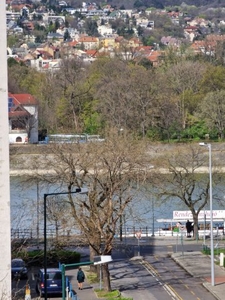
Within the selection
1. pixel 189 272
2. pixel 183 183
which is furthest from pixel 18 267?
pixel 183 183

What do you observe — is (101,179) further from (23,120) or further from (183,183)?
(23,120)

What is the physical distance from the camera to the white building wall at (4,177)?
65.9ft

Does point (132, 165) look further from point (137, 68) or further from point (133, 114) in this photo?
point (137, 68)

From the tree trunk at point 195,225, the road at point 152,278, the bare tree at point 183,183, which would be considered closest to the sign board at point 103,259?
the road at point 152,278

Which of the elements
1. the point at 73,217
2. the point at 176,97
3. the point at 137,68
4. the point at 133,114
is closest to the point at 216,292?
the point at 73,217

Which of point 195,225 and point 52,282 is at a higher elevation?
point 52,282

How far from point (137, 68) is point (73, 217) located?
7303cm

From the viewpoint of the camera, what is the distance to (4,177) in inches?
800

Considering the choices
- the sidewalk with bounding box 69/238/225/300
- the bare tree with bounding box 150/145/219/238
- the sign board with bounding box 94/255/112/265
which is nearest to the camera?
the sign board with bounding box 94/255/112/265

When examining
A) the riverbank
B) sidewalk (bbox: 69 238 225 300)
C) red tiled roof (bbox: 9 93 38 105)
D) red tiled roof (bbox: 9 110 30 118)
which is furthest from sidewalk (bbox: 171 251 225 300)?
red tiled roof (bbox: 9 93 38 105)

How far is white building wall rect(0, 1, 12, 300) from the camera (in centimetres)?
2009

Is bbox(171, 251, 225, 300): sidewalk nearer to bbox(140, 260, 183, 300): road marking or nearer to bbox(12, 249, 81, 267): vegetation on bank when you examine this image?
bbox(140, 260, 183, 300): road marking

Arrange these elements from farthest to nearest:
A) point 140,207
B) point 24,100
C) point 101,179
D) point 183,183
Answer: point 24,100 < point 140,207 < point 183,183 < point 101,179

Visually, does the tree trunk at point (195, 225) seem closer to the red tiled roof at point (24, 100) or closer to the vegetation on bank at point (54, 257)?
the vegetation on bank at point (54, 257)
